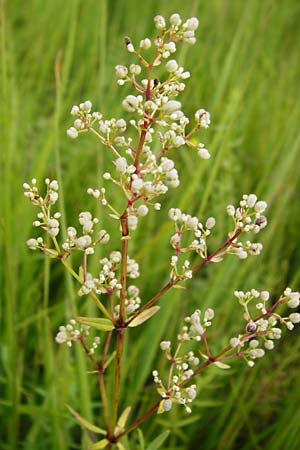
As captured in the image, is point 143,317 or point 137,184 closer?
point 137,184

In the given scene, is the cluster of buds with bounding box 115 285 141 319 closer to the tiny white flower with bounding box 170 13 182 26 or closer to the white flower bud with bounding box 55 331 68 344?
the white flower bud with bounding box 55 331 68 344

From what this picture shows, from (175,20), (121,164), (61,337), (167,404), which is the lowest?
(167,404)

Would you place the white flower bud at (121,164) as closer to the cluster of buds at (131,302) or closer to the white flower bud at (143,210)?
the white flower bud at (143,210)

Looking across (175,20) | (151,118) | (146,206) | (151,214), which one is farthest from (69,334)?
(151,214)

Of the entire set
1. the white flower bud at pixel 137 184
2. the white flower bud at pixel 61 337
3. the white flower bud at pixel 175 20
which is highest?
the white flower bud at pixel 175 20

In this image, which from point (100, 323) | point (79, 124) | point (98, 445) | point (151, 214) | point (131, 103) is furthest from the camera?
point (151, 214)

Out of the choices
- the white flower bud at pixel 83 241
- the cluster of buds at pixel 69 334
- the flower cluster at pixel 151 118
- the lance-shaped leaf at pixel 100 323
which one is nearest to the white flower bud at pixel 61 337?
the cluster of buds at pixel 69 334

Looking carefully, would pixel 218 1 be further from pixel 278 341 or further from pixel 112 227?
pixel 278 341

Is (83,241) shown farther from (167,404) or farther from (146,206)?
(167,404)
